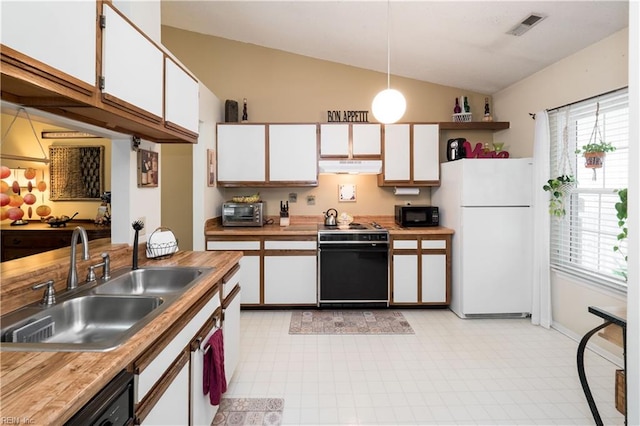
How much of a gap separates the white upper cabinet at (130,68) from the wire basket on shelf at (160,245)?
0.81 metres

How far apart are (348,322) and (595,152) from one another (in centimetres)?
273

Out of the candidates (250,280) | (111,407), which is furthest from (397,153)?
(111,407)

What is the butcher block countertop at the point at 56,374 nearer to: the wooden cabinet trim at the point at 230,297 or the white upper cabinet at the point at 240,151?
the wooden cabinet trim at the point at 230,297

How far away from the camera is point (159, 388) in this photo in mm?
1233

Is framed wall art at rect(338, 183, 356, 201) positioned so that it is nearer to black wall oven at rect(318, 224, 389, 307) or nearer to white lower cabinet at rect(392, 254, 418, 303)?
black wall oven at rect(318, 224, 389, 307)

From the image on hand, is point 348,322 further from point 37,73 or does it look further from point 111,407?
point 37,73

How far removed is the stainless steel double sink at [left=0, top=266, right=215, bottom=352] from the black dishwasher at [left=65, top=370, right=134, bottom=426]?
0.11 metres

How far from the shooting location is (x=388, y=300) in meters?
3.94

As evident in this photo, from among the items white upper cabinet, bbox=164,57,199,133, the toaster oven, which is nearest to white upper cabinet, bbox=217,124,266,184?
the toaster oven

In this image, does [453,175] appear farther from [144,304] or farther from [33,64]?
[33,64]

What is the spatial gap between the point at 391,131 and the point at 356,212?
1150 mm

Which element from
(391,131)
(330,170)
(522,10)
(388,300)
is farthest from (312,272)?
(522,10)

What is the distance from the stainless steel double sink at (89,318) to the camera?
3.47ft

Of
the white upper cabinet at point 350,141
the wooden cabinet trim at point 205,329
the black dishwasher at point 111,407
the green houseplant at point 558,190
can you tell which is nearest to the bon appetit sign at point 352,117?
the white upper cabinet at point 350,141
